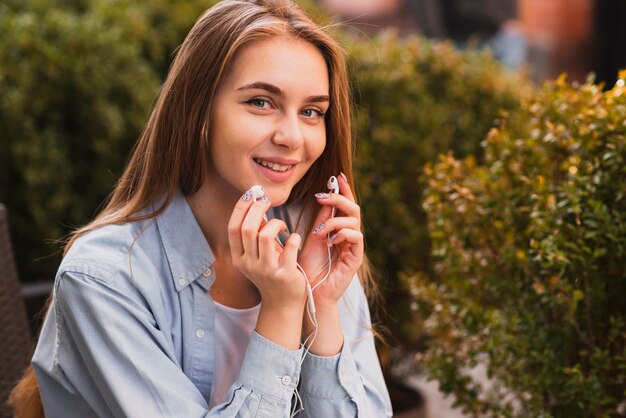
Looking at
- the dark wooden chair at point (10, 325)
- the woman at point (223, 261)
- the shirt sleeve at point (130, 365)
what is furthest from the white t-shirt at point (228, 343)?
the dark wooden chair at point (10, 325)

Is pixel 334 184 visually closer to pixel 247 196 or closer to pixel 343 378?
pixel 247 196

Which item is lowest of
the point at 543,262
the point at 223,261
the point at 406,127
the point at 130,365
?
the point at 130,365

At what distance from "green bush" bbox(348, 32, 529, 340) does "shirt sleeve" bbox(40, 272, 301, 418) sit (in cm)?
216

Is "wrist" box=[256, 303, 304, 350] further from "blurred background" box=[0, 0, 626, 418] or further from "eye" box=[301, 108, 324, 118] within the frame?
"blurred background" box=[0, 0, 626, 418]

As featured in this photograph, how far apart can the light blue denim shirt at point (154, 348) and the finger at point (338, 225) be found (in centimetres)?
27

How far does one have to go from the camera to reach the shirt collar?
1854mm

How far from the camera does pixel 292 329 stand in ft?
5.73

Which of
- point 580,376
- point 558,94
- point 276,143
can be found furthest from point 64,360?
point 558,94

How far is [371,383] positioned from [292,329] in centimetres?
39

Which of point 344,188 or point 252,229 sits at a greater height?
point 344,188

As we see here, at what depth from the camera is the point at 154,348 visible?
1690mm

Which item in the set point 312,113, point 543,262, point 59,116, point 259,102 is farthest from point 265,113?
point 59,116

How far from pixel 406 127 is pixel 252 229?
2466 millimetres

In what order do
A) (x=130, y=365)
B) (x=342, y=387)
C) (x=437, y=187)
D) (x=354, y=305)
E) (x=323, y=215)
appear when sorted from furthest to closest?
(x=437, y=187)
(x=354, y=305)
(x=323, y=215)
(x=342, y=387)
(x=130, y=365)
